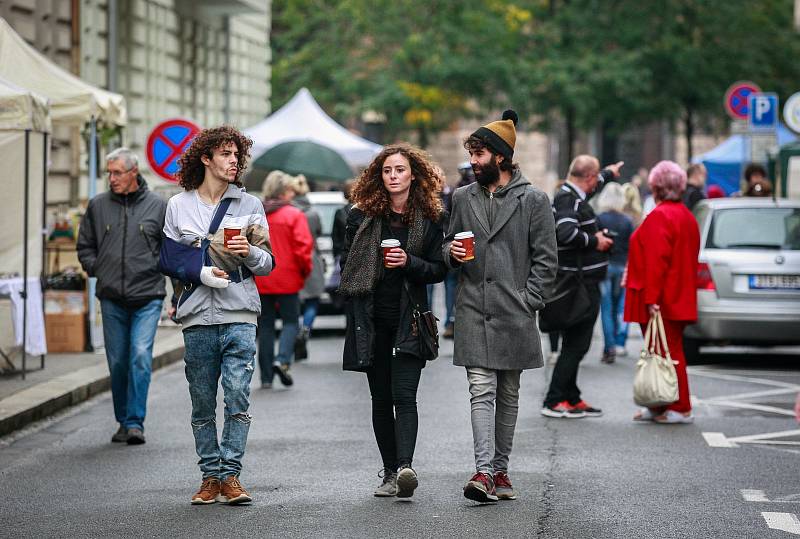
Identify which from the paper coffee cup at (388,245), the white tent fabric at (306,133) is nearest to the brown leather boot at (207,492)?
the paper coffee cup at (388,245)

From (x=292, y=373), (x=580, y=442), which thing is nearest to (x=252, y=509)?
(x=580, y=442)

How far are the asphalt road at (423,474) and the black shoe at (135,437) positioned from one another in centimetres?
9

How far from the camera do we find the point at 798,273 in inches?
600

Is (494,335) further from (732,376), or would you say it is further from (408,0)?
(408,0)

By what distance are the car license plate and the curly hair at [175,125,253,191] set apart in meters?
7.81

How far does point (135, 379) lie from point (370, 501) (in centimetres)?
286

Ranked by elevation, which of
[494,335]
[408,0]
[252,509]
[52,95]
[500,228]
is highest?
[408,0]

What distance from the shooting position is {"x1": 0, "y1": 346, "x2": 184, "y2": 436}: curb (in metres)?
11.5

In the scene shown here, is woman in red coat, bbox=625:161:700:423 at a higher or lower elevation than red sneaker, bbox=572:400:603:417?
higher

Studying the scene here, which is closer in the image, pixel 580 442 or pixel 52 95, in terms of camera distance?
pixel 580 442

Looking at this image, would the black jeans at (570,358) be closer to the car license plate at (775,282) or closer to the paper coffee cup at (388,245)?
the car license plate at (775,282)

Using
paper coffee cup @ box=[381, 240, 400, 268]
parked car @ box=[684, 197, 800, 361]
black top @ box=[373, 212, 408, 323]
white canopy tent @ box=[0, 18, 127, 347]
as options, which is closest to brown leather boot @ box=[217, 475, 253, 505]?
black top @ box=[373, 212, 408, 323]

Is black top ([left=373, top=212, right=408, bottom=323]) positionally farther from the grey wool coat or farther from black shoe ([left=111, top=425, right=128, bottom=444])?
black shoe ([left=111, top=425, right=128, bottom=444])

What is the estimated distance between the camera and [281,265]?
46.3 feet
